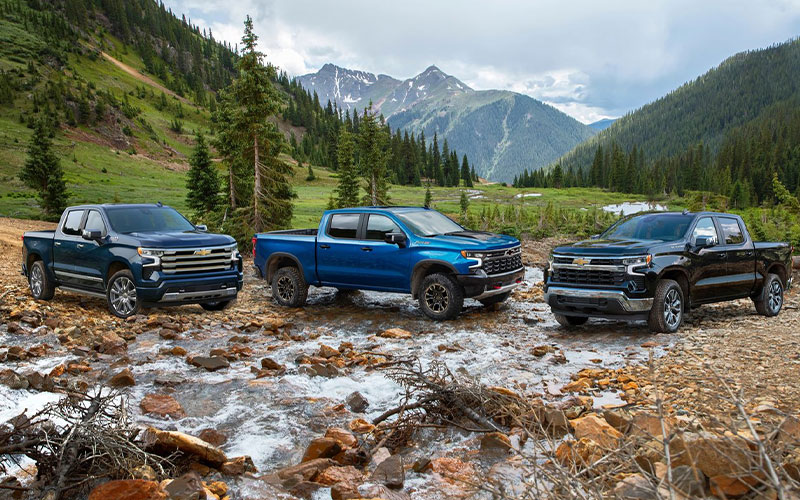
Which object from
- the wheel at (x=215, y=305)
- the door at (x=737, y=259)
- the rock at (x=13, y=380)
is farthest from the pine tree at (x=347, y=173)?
the rock at (x=13, y=380)

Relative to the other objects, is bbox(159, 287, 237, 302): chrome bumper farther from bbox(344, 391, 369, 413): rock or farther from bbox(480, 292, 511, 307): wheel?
bbox(344, 391, 369, 413): rock

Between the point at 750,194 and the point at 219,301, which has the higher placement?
the point at 750,194

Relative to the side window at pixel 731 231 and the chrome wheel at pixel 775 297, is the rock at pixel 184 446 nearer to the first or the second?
the side window at pixel 731 231

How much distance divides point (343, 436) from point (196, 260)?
6707 mm

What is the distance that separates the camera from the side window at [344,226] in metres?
11.4

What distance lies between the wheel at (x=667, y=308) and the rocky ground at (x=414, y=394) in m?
0.25

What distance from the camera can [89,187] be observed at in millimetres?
55094

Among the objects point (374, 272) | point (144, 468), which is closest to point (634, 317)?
point (374, 272)

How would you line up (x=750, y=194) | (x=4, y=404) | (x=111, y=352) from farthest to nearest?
(x=750, y=194) < (x=111, y=352) < (x=4, y=404)

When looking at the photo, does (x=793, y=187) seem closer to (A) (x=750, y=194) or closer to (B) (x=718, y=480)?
(A) (x=750, y=194)

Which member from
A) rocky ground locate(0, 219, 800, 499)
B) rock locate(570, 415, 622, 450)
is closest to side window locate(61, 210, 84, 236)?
rocky ground locate(0, 219, 800, 499)

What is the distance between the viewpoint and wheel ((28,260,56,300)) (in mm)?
11328

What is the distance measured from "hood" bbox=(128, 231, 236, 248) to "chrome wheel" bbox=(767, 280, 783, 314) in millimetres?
10550

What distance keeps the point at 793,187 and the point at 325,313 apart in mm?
131898
